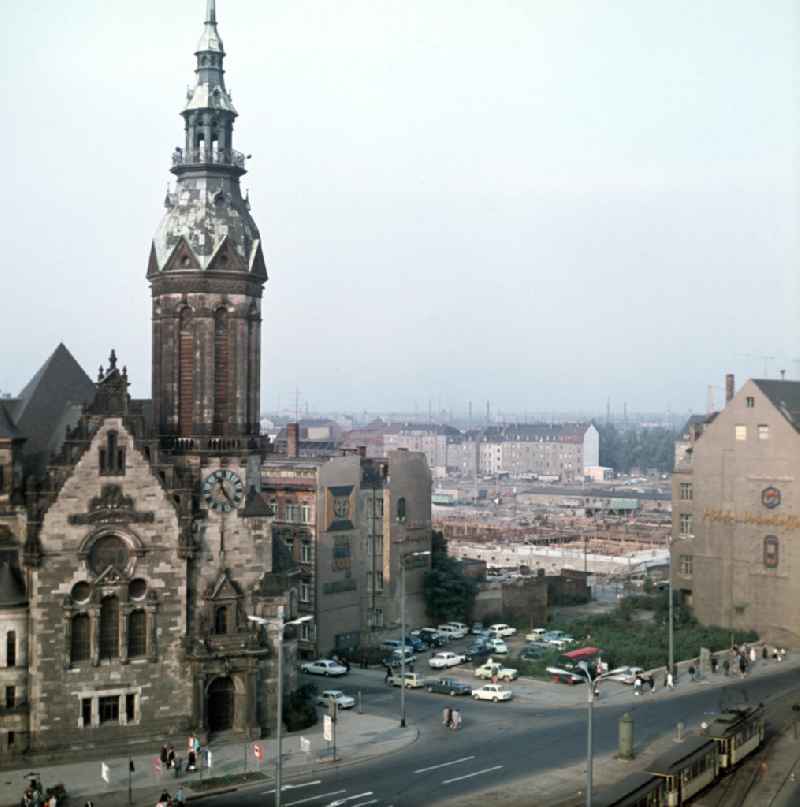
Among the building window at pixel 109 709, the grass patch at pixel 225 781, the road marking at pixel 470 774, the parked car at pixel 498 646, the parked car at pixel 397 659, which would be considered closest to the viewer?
the grass patch at pixel 225 781

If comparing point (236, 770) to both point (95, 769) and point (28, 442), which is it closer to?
point (95, 769)

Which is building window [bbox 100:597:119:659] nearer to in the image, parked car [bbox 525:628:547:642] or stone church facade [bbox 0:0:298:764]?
stone church facade [bbox 0:0:298:764]

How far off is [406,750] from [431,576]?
111 ft

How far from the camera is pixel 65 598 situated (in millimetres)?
53156

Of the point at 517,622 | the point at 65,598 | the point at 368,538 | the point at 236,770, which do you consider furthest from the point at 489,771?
the point at 517,622

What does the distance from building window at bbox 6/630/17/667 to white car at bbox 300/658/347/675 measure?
77.0 feet

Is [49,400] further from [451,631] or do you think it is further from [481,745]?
[451,631]

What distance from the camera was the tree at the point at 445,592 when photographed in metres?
87.9

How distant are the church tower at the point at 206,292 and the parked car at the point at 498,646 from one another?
27.1m

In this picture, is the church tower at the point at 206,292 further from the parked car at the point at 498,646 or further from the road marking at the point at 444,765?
the parked car at the point at 498,646

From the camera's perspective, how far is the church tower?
192ft

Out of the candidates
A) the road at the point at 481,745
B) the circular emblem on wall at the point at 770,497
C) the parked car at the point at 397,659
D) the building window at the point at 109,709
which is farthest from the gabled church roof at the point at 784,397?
the building window at the point at 109,709

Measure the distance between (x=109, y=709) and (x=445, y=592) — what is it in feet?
124

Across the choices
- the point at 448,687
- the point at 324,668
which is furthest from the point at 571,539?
the point at 448,687
